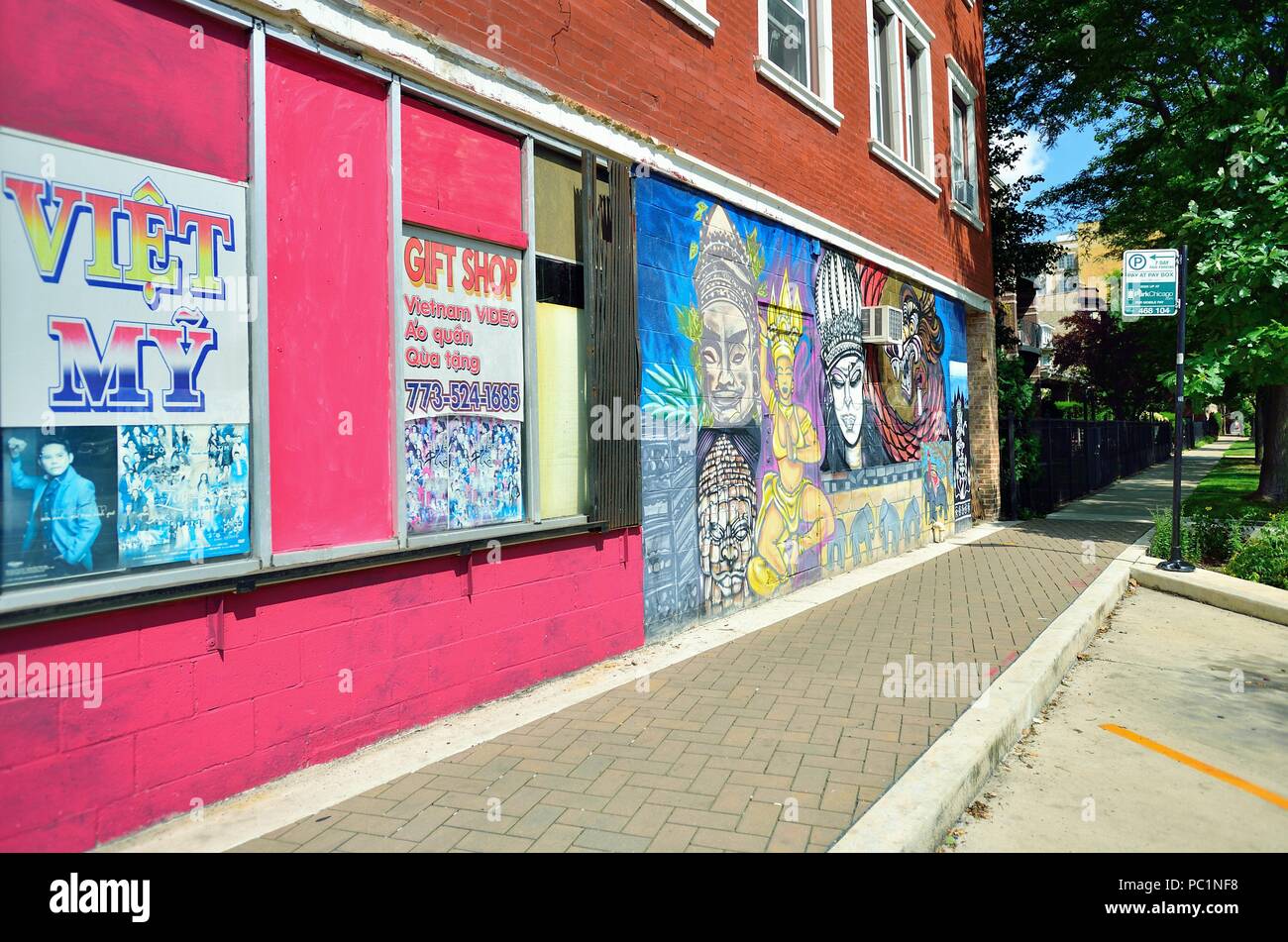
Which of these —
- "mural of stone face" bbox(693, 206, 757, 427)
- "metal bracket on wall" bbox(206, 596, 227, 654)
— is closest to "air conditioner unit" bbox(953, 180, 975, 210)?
"mural of stone face" bbox(693, 206, 757, 427)

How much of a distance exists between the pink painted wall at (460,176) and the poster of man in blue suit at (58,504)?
2.07 metres

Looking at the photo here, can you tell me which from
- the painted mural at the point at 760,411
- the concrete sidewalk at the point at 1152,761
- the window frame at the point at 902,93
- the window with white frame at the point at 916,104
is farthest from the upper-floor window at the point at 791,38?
the concrete sidewalk at the point at 1152,761

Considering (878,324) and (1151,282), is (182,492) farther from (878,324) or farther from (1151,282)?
(1151,282)

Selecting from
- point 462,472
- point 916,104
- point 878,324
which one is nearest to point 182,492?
point 462,472

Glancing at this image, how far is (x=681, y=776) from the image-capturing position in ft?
13.6

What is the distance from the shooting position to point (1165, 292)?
10.1 m

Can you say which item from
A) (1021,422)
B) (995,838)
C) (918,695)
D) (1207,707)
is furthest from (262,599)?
(1021,422)

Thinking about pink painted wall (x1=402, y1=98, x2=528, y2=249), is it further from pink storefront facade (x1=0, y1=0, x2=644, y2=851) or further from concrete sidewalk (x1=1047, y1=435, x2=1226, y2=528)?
concrete sidewalk (x1=1047, y1=435, x2=1226, y2=528)

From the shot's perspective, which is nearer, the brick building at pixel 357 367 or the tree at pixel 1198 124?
the brick building at pixel 357 367

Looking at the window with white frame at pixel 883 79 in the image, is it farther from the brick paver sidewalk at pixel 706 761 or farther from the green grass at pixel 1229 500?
the brick paver sidewalk at pixel 706 761

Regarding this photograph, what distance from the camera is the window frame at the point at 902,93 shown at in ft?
37.1

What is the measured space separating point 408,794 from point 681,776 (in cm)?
124

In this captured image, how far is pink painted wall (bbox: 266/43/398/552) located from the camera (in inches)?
164

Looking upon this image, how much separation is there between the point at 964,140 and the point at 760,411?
9320 mm
